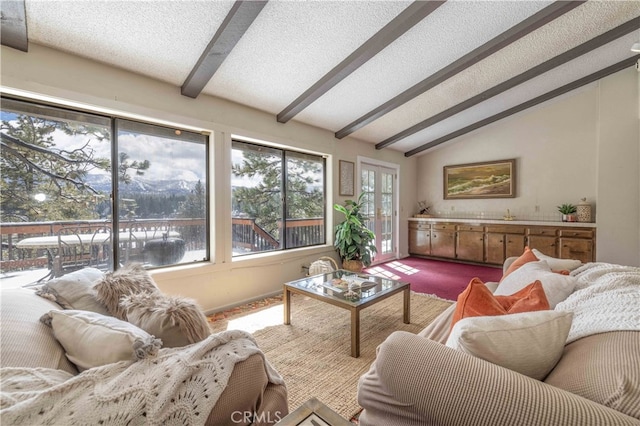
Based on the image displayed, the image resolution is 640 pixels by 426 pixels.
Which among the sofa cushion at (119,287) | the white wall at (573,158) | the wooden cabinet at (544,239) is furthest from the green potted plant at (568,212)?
the sofa cushion at (119,287)

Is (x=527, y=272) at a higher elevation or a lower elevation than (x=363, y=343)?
higher

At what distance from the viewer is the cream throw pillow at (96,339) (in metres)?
0.84

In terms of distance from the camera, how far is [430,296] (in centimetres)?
338

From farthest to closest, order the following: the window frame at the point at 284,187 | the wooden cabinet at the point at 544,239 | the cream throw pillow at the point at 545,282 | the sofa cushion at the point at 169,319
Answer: the wooden cabinet at the point at 544,239 → the window frame at the point at 284,187 → the cream throw pillow at the point at 545,282 → the sofa cushion at the point at 169,319

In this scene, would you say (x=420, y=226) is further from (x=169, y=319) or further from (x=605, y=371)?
(x=169, y=319)

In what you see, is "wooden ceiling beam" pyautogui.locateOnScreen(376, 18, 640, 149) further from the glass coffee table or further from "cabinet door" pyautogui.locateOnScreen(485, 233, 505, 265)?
the glass coffee table

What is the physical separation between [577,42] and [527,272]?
289cm

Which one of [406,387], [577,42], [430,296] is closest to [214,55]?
[406,387]

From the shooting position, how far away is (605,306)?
1.04 meters

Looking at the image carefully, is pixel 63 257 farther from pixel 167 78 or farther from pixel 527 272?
pixel 527 272

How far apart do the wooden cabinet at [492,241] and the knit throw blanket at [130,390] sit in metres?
5.10

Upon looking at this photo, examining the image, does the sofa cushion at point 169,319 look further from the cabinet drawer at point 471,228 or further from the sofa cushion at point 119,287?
the cabinet drawer at point 471,228

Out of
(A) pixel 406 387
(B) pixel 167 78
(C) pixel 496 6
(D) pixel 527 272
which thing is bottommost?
(A) pixel 406 387

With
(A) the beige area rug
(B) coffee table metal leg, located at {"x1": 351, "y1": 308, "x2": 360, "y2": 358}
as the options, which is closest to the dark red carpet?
(A) the beige area rug
